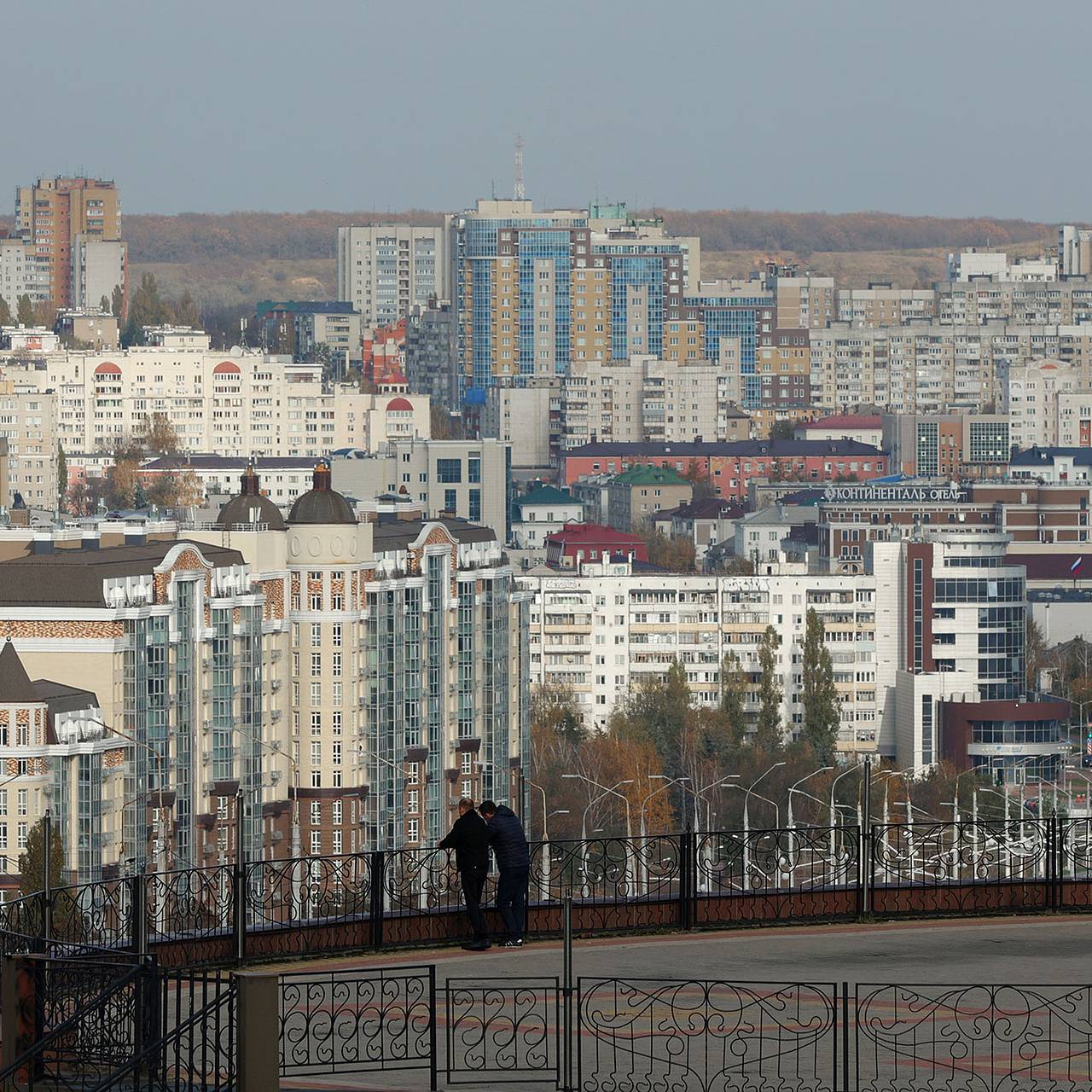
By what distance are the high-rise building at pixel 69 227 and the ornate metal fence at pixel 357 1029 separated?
576ft

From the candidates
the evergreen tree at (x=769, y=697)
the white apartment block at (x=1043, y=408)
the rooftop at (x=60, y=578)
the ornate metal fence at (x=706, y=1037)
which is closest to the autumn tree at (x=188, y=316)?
the white apartment block at (x=1043, y=408)

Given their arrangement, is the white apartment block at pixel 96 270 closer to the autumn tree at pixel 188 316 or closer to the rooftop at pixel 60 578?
the autumn tree at pixel 188 316

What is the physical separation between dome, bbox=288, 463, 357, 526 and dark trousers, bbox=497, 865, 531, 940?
131 ft

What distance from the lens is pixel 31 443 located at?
127562mm

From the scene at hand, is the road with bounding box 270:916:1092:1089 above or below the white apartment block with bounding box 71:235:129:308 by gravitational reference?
below

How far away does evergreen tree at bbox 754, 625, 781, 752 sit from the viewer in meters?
72.8

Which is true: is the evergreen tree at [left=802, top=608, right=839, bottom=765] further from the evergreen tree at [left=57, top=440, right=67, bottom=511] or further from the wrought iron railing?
the wrought iron railing

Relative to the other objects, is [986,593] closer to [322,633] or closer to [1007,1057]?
[322,633]

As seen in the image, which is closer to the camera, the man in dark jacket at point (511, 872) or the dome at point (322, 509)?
the man in dark jacket at point (511, 872)

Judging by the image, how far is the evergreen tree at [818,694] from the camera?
74312mm

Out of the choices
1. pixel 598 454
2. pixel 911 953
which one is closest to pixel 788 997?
pixel 911 953

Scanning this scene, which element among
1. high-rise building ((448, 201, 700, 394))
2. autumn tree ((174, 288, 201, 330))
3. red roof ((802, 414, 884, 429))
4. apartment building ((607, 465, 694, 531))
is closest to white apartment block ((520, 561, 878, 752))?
apartment building ((607, 465, 694, 531))

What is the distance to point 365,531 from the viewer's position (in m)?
55.4

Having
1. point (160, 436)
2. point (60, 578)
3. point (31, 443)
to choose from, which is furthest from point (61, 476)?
Answer: point (60, 578)
